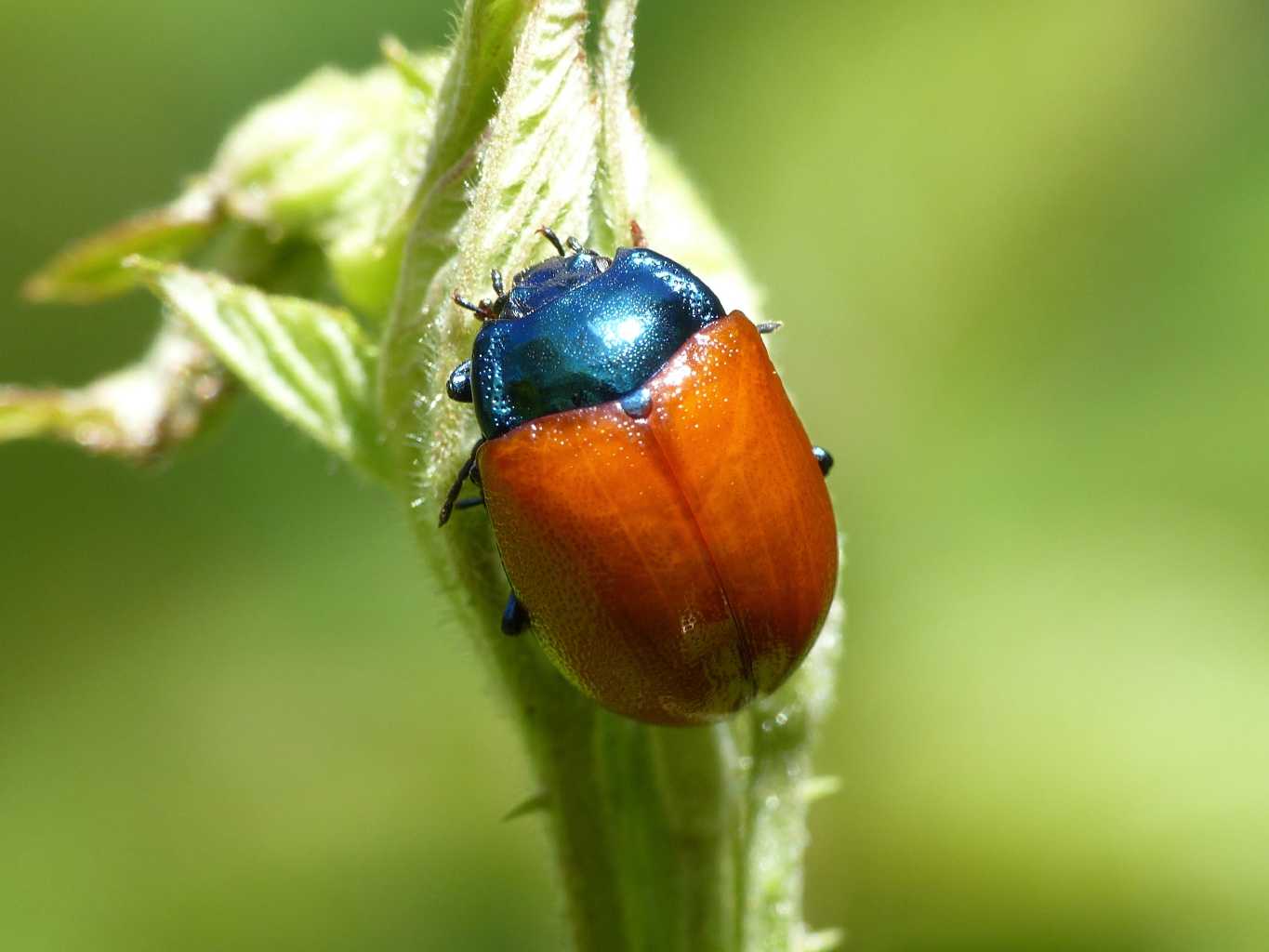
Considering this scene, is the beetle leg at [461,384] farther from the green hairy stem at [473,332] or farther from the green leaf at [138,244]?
the green leaf at [138,244]

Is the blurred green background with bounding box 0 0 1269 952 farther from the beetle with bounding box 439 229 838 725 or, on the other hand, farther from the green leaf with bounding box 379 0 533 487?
the green leaf with bounding box 379 0 533 487

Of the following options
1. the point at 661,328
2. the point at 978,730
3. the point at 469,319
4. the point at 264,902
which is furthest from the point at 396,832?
the point at 469,319

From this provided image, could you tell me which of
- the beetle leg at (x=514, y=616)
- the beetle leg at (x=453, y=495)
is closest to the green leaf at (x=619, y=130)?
the beetle leg at (x=453, y=495)

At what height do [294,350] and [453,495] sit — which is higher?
[294,350]

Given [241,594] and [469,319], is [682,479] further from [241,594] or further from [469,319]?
[241,594]

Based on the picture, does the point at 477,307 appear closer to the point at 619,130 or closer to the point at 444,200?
the point at 444,200

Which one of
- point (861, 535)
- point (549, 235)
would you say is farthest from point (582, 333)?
point (861, 535)

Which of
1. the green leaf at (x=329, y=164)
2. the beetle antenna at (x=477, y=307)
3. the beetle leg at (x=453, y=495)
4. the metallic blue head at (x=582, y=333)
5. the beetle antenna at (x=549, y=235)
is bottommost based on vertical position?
the beetle leg at (x=453, y=495)
